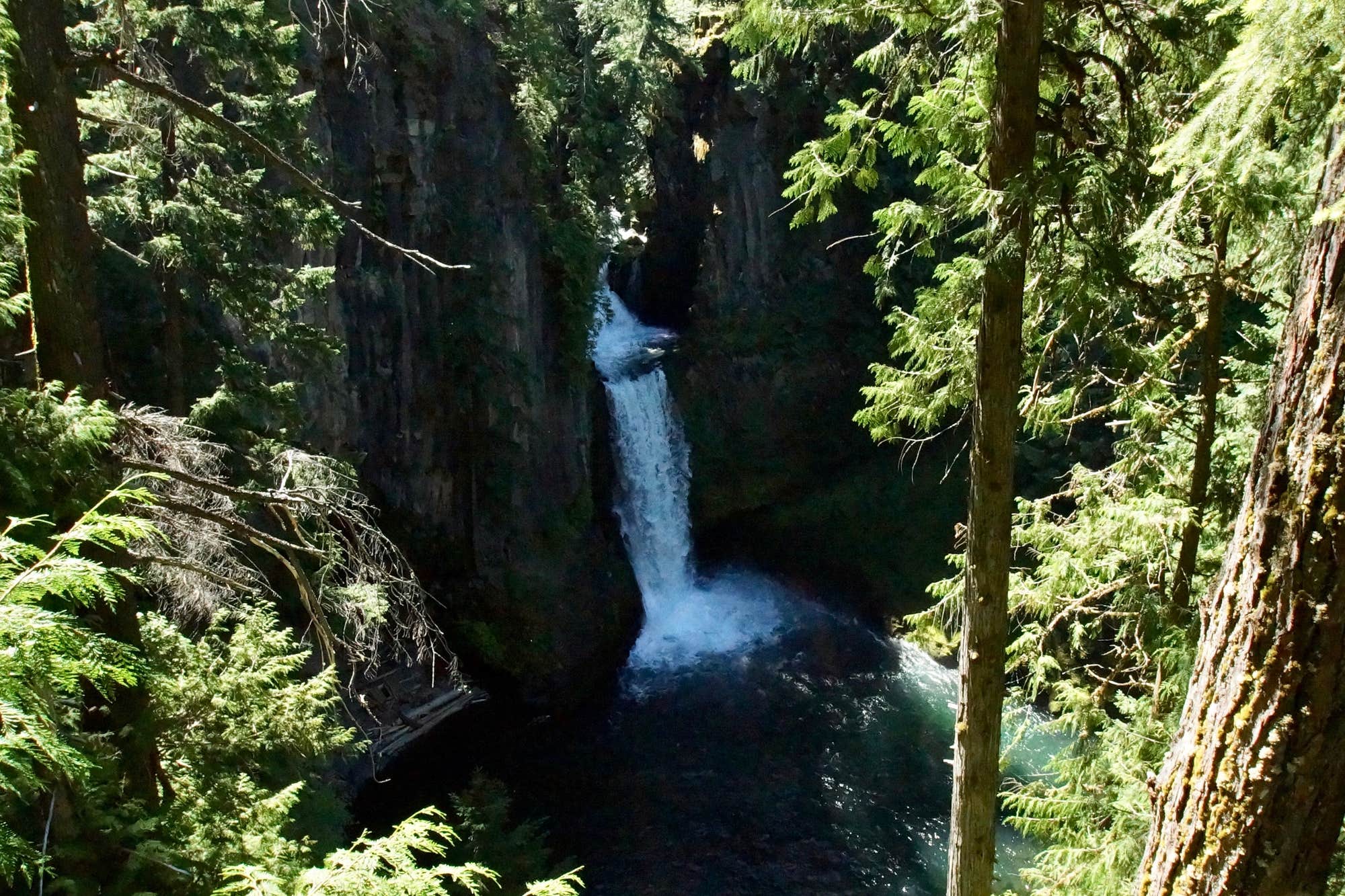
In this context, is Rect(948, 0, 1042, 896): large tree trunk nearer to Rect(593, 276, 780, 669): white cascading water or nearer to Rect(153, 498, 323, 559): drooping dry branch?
Rect(153, 498, 323, 559): drooping dry branch

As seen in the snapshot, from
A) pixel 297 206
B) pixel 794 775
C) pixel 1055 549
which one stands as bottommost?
pixel 794 775

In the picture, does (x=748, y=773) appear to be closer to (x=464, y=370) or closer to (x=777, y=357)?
(x=464, y=370)

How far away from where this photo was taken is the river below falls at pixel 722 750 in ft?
41.5

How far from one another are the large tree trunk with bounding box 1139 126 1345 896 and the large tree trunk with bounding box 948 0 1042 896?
1.48 metres

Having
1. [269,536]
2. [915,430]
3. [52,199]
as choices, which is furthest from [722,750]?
[52,199]

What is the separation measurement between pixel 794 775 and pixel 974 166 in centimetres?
Answer: 1187

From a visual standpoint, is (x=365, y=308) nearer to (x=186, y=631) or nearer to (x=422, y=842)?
(x=186, y=631)

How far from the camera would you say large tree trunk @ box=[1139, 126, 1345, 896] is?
289 cm

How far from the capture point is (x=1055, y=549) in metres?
6.98

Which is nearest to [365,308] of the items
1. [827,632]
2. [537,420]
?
[537,420]

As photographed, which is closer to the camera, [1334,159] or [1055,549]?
[1334,159]

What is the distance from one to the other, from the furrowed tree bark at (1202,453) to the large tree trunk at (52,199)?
6.49 meters

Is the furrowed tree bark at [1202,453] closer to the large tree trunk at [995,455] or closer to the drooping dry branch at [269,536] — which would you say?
the large tree trunk at [995,455]

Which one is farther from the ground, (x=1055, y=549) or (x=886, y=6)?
(x=886, y=6)
